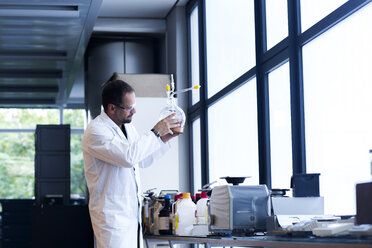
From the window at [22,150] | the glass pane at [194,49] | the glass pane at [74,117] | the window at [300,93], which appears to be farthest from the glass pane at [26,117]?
the window at [300,93]

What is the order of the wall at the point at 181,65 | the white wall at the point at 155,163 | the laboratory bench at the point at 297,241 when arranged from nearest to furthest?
the laboratory bench at the point at 297,241 → the white wall at the point at 155,163 → the wall at the point at 181,65

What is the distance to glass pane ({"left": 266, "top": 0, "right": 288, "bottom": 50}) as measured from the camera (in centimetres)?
405

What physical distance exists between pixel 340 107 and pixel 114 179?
125cm

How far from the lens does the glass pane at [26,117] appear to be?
1126cm

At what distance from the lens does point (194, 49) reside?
6344 mm

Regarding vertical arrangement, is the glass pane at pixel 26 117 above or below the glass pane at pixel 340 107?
above

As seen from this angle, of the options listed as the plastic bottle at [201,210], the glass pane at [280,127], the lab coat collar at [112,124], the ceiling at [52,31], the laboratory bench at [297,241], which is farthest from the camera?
the ceiling at [52,31]

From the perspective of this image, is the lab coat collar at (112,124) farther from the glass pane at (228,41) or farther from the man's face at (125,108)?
the glass pane at (228,41)

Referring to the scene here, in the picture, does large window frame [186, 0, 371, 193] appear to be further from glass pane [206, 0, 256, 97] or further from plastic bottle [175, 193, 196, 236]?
plastic bottle [175, 193, 196, 236]

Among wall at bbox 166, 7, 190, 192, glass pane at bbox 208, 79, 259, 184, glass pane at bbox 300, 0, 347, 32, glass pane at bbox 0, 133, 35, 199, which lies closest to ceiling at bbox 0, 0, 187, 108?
wall at bbox 166, 7, 190, 192

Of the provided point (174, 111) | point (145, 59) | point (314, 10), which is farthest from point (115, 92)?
point (145, 59)

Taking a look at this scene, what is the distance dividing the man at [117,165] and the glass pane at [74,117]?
27.4 ft

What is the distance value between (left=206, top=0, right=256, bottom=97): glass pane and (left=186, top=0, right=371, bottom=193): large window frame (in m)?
0.10

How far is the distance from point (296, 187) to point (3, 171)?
942 cm
